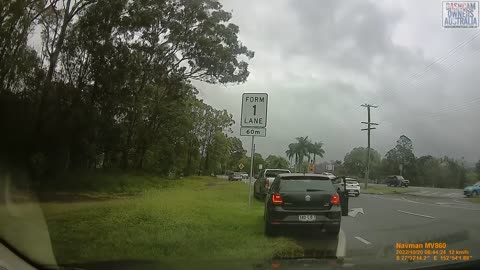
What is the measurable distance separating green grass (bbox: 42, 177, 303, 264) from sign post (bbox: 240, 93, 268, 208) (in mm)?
2536

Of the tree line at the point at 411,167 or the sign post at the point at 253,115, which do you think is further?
the tree line at the point at 411,167

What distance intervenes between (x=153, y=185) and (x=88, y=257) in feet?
47.3

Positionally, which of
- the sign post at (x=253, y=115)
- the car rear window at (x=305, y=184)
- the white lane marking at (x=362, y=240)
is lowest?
the white lane marking at (x=362, y=240)

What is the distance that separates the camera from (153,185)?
2156 cm

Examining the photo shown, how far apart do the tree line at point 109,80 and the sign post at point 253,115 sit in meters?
6.88

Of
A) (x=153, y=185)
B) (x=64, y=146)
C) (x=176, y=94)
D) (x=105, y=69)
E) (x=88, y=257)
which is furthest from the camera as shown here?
(x=176, y=94)

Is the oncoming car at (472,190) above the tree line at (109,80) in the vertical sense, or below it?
below

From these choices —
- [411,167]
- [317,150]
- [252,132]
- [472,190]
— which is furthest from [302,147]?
[252,132]

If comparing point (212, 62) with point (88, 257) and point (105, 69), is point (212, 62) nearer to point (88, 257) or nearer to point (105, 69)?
point (105, 69)

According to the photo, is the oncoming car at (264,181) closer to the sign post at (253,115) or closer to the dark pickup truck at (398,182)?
the sign post at (253,115)

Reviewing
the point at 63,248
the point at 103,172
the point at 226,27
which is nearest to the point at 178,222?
the point at 63,248

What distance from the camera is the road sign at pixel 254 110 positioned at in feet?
45.8

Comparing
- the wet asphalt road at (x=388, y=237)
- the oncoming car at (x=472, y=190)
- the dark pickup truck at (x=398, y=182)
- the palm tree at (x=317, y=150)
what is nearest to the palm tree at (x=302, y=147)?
the palm tree at (x=317, y=150)

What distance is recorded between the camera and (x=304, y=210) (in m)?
9.95
